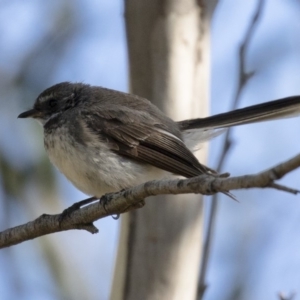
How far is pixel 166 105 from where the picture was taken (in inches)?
165

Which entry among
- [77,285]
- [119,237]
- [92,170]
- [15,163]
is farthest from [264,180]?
[15,163]

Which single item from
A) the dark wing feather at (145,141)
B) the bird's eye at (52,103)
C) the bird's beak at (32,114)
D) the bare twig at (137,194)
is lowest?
the bare twig at (137,194)

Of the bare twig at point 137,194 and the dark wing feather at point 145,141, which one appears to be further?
the dark wing feather at point 145,141

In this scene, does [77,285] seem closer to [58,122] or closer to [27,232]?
[58,122]

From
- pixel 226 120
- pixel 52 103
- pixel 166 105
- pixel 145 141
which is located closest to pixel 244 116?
pixel 226 120

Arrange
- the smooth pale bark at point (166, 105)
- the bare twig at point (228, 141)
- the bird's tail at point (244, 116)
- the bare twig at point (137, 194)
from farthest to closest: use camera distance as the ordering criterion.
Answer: the smooth pale bark at point (166, 105) → the bird's tail at point (244, 116) → the bare twig at point (228, 141) → the bare twig at point (137, 194)

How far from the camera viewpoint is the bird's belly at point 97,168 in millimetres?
3795

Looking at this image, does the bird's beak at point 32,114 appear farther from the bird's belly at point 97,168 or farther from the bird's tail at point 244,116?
the bird's tail at point 244,116

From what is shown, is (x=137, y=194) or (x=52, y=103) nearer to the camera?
(x=137, y=194)

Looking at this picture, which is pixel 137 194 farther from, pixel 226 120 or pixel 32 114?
pixel 32 114

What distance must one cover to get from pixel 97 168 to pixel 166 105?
26.7 inches

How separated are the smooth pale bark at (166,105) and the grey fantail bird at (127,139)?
0.13m

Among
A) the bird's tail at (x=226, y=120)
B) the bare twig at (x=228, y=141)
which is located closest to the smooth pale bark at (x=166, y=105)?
the bird's tail at (x=226, y=120)

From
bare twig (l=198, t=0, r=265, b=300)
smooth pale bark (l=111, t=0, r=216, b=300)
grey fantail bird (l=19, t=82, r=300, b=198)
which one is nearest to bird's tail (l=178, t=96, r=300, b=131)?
grey fantail bird (l=19, t=82, r=300, b=198)
